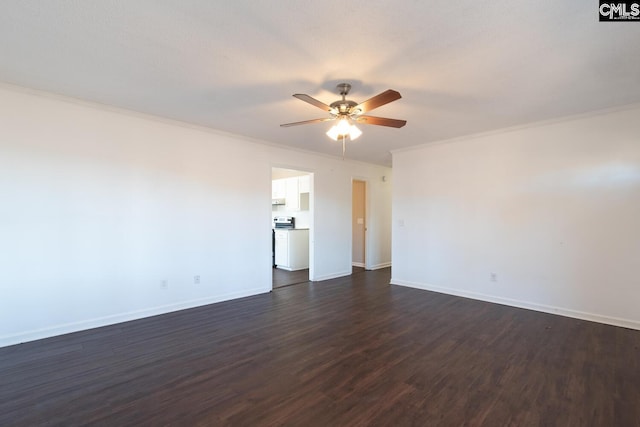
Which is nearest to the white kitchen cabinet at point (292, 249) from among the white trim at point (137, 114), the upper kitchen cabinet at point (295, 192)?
the upper kitchen cabinet at point (295, 192)

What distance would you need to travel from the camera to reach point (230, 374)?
7.91 feet

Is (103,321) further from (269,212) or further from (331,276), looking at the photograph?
(331,276)

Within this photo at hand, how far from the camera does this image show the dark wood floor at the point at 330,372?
193 centimetres

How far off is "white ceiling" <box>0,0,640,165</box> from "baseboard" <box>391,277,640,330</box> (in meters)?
2.48

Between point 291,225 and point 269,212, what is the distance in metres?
2.38

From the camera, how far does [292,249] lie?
265 inches

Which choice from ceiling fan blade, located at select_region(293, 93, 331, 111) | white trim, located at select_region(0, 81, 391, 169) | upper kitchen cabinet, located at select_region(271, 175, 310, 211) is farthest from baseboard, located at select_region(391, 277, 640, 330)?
ceiling fan blade, located at select_region(293, 93, 331, 111)

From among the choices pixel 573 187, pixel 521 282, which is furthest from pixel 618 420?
pixel 573 187

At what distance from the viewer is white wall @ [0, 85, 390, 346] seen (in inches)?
116

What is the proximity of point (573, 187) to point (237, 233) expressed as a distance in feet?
15.2

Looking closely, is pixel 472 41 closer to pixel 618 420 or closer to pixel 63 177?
pixel 618 420

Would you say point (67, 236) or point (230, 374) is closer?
point (230, 374)

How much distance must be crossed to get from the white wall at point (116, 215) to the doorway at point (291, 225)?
5.56 feet

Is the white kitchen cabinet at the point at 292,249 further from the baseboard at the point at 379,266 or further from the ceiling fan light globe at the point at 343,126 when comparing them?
the ceiling fan light globe at the point at 343,126
